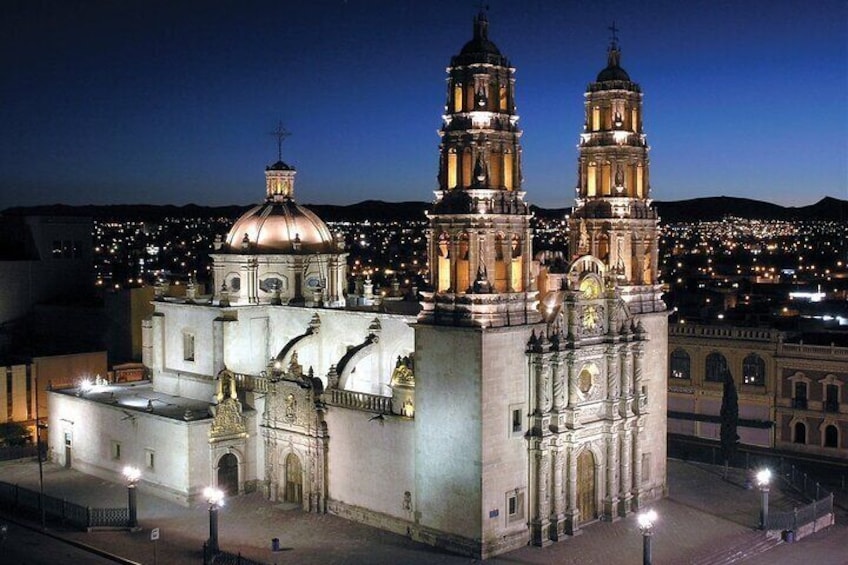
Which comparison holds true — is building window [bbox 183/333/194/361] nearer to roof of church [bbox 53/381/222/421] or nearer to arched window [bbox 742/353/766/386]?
roof of church [bbox 53/381/222/421]

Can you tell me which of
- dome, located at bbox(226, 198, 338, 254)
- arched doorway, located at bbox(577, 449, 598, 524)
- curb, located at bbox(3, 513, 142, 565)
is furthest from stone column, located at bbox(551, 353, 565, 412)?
dome, located at bbox(226, 198, 338, 254)

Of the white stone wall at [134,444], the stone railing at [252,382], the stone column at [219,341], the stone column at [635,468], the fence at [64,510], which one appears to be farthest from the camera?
the stone column at [219,341]

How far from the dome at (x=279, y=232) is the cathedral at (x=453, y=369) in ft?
0.38

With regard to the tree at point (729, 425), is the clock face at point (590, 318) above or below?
above

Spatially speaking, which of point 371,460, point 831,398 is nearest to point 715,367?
point 831,398

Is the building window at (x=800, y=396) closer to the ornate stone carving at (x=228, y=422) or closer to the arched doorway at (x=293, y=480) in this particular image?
the arched doorway at (x=293, y=480)

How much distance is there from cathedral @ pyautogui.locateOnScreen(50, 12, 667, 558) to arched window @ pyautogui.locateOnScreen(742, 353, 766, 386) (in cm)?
1487

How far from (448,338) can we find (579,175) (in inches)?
479

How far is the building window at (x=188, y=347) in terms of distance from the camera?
174 ft

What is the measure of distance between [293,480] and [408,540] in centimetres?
760

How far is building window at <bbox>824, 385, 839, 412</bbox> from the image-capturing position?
57156 millimetres

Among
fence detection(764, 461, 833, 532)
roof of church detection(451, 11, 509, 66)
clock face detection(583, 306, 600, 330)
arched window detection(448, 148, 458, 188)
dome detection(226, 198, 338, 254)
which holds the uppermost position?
roof of church detection(451, 11, 509, 66)

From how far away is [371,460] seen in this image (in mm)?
43156

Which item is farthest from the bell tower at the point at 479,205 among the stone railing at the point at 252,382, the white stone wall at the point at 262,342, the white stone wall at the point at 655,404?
the stone railing at the point at 252,382
